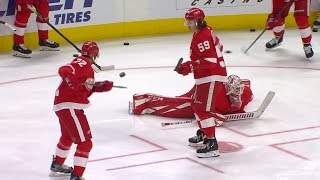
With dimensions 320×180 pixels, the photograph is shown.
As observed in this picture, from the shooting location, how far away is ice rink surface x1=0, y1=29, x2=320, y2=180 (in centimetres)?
577

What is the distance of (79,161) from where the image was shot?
529 cm

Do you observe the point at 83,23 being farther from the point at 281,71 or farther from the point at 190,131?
the point at 190,131

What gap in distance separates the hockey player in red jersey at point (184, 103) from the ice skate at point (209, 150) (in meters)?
0.94

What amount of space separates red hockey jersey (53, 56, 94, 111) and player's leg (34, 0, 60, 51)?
16.3ft

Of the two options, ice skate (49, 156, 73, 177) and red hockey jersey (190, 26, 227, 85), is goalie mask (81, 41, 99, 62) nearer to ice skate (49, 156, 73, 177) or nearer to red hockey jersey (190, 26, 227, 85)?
ice skate (49, 156, 73, 177)

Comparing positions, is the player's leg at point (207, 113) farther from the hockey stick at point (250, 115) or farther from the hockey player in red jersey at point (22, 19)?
the hockey player in red jersey at point (22, 19)

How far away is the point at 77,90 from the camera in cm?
533

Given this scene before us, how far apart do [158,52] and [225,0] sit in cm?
178

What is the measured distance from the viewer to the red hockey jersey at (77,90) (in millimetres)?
5250

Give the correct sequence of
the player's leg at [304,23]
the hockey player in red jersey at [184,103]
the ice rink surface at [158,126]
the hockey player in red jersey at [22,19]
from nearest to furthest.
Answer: the ice rink surface at [158,126], the hockey player in red jersey at [184,103], the player's leg at [304,23], the hockey player in red jersey at [22,19]

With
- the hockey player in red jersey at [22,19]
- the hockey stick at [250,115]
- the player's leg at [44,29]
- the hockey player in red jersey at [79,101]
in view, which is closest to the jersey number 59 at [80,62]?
the hockey player in red jersey at [79,101]

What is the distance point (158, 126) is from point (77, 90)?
68.7 inches

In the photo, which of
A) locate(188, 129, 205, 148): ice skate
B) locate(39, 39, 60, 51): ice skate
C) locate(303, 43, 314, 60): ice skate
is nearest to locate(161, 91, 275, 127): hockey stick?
locate(188, 129, 205, 148): ice skate

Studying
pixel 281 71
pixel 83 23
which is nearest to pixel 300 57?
pixel 281 71
